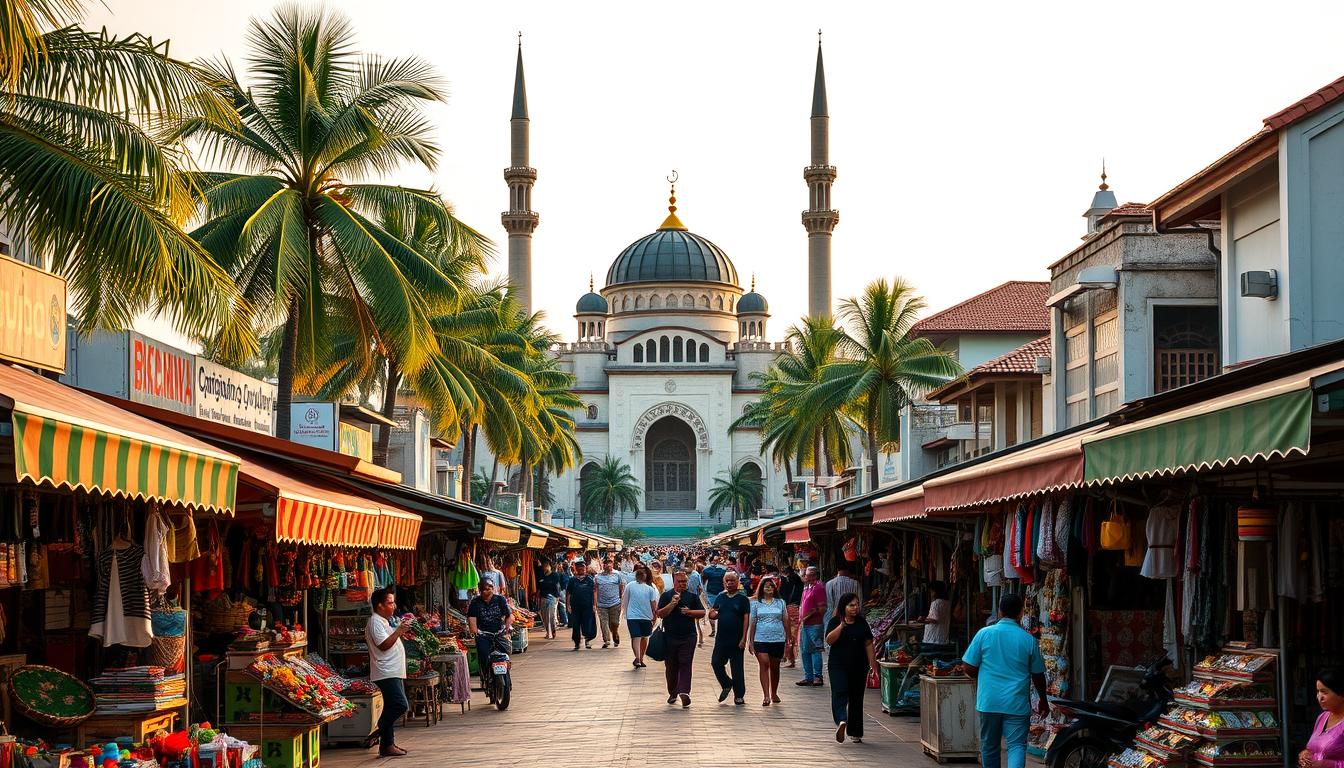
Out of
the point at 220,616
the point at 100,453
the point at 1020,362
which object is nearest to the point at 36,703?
the point at 220,616

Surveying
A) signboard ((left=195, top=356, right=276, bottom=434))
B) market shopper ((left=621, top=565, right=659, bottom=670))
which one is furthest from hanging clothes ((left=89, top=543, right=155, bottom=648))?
market shopper ((left=621, top=565, right=659, bottom=670))

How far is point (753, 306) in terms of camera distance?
99938mm

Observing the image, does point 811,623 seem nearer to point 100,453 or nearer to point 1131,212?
point 1131,212

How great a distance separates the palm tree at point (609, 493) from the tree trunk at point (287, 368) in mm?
68391

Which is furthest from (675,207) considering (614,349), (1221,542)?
(1221,542)

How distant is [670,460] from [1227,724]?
90.2 m

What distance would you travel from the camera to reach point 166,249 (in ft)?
36.2

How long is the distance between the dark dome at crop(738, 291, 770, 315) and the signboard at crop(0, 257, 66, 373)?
8777 cm

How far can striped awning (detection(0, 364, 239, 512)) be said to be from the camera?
6.07 meters

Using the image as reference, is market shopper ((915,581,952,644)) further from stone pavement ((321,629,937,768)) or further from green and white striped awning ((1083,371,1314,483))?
green and white striped awning ((1083,371,1314,483))

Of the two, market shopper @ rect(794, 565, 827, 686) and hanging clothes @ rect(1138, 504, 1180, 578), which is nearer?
hanging clothes @ rect(1138, 504, 1180, 578)

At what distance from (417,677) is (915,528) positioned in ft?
18.8

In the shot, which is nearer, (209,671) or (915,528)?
(209,671)

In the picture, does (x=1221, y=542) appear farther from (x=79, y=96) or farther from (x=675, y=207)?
(x=675, y=207)
